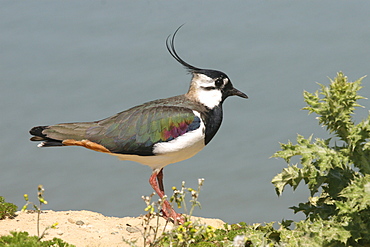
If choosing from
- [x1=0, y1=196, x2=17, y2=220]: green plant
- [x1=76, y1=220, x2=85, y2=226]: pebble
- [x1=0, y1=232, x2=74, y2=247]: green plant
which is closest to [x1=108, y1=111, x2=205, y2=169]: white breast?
[x1=76, y1=220, x2=85, y2=226]: pebble

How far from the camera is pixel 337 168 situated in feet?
21.7

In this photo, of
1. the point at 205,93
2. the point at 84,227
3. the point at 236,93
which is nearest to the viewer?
the point at 84,227

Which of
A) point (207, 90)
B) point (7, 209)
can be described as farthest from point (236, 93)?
point (7, 209)

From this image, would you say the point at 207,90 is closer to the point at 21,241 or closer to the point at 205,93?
the point at 205,93

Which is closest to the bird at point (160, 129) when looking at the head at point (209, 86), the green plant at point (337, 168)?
the head at point (209, 86)

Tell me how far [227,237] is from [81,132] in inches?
107

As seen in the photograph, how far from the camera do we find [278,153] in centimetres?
641

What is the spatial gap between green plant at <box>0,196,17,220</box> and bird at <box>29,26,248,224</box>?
3.72 feet

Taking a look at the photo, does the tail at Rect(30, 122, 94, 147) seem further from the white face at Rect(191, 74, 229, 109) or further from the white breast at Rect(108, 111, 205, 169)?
the white face at Rect(191, 74, 229, 109)

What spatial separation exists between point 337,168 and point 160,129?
2743 mm

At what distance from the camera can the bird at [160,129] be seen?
8.13 meters

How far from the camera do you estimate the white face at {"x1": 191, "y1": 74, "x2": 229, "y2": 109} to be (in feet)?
28.4

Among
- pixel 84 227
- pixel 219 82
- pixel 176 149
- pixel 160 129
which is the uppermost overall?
pixel 219 82

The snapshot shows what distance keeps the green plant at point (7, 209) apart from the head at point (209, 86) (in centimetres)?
333
